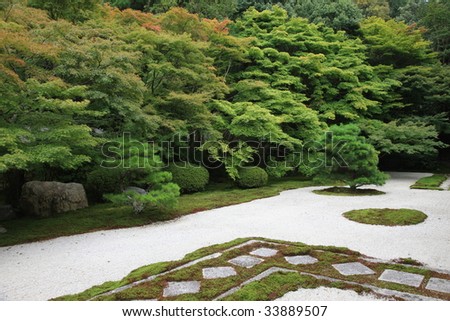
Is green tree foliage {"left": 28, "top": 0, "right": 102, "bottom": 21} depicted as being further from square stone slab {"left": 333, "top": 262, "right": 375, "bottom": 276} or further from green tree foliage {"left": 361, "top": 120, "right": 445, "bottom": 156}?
green tree foliage {"left": 361, "top": 120, "right": 445, "bottom": 156}

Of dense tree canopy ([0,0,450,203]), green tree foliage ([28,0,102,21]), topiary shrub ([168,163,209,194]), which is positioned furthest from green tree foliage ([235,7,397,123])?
green tree foliage ([28,0,102,21])

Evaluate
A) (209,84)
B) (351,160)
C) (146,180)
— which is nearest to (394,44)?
(351,160)

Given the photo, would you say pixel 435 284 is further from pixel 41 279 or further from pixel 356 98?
pixel 356 98

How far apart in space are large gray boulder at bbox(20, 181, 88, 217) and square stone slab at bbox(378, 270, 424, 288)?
769cm

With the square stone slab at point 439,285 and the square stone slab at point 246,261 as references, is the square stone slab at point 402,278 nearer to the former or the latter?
the square stone slab at point 439,285

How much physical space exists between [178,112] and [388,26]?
1458 centimetres

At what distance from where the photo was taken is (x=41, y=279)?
A: 4.86 meters

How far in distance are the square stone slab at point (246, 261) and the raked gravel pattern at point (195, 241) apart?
39.6 inches

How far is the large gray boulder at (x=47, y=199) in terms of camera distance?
8820 mm

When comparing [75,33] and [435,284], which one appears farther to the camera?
[75,33]

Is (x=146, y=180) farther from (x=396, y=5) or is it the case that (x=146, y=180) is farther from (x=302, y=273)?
(x=396, y=5)

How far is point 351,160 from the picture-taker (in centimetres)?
1212

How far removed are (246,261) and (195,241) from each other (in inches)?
64.0

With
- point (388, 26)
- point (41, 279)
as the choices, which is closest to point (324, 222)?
point (41, 279)
